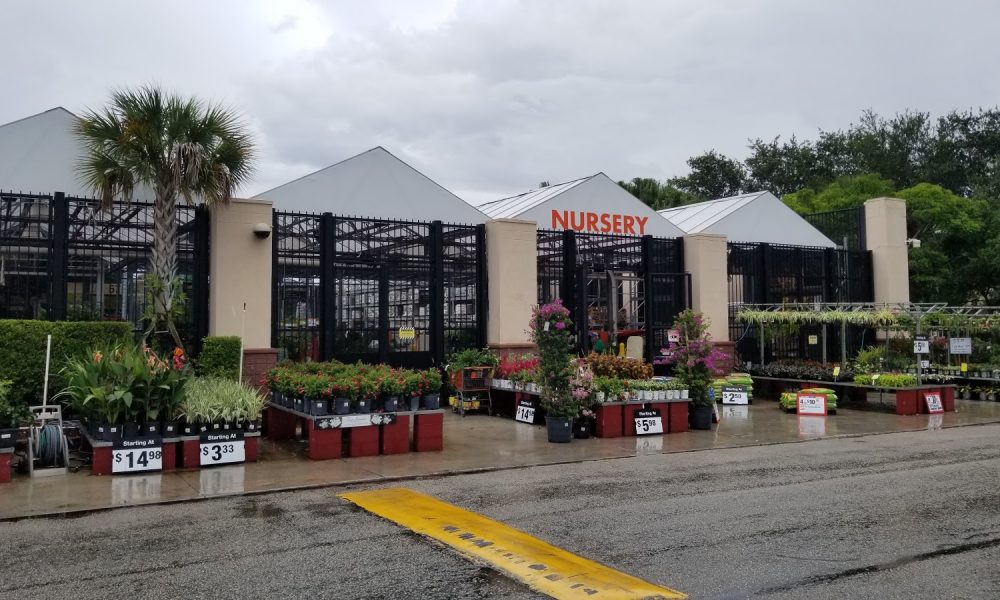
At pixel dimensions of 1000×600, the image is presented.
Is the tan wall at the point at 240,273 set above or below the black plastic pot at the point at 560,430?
above

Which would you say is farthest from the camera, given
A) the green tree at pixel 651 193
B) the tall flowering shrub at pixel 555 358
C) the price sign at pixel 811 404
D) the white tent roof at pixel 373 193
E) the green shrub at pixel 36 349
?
the green tree at pixel 651 193

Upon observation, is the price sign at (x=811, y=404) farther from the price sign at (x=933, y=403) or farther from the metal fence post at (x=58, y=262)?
the metal fence post at (x=58, y=262)

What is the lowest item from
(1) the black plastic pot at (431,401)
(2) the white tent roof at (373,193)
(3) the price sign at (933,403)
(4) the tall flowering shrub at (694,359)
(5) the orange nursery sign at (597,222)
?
(3) the price sign at (933,403)

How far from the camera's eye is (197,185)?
13.6 meters

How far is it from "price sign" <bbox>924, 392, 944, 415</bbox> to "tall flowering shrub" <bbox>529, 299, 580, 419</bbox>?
8909 millimetres

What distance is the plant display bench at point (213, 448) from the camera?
9.91 metres

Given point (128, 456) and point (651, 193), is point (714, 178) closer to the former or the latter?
point (651, 193)

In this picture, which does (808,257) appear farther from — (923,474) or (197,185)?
(197,185)

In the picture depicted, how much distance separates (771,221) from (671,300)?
35.2 feet

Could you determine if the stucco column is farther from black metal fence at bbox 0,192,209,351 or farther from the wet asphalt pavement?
the wet asphalt pavement

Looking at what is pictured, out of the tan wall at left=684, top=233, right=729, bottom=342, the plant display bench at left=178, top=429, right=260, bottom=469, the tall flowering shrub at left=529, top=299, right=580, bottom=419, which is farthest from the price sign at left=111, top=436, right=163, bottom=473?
the tan wall at left=684, top=233, right=729, bottom=342

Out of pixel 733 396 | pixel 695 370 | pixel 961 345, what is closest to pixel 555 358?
pixel 695 370

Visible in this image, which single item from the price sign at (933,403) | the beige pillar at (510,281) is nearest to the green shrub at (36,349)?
the beige pillar at (510,281)

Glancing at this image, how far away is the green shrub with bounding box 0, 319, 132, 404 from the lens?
11.1 metres
